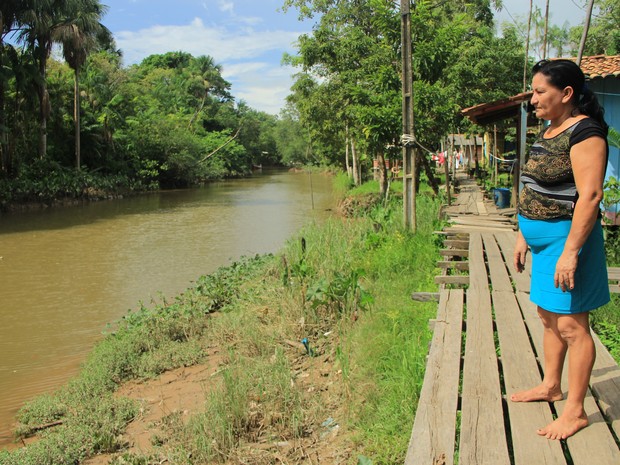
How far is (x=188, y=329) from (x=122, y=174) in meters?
28.0

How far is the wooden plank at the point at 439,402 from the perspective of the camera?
2250 mm

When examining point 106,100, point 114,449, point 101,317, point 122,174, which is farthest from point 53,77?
point 114,449

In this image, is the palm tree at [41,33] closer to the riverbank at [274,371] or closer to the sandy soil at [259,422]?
the riverbank at [274,371]

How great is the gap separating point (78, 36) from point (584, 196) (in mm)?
26859

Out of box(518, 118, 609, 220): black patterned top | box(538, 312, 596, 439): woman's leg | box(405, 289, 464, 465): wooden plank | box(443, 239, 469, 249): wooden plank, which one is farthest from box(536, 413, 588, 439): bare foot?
box(443, 239, 469, 249): wooden plank

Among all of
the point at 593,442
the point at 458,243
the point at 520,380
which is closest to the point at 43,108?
the point at 458,243

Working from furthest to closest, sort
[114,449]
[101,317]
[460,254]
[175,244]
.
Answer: [175,244]
[101,317]
[460,254]
[114,449]

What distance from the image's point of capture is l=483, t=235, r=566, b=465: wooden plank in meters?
2.18

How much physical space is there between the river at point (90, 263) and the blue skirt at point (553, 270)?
4.53 meters

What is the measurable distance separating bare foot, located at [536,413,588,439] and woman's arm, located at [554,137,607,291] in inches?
21.8

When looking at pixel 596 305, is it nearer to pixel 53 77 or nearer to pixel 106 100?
pixel 53 77

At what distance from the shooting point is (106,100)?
3341 centimetres

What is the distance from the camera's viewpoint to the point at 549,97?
2352 millimetres

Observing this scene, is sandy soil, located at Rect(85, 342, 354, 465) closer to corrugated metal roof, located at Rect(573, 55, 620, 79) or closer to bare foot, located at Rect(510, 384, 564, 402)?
bare foot, located at Rect(510, 384, 564, 402)
